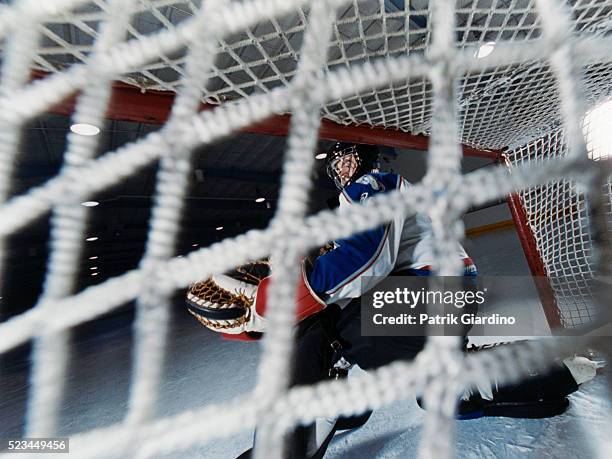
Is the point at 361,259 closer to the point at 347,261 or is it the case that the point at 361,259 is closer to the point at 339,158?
the point at 347,261

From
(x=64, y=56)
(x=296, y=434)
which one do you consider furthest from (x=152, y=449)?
(x=64, y=56)

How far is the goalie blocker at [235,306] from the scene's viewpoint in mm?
642

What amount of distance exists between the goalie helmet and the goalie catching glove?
1.08 feet

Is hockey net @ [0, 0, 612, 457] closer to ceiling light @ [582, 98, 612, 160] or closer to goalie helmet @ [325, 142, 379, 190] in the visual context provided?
goalie helmet @ [325, 142, 379, 190]

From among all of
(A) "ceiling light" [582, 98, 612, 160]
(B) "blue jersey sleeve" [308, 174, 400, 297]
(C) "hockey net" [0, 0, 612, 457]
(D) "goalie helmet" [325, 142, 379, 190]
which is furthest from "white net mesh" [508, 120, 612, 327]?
(C) "hockey net" [0, 0, 612, 457]

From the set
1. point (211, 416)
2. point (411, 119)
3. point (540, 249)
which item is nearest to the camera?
point (211, 416)

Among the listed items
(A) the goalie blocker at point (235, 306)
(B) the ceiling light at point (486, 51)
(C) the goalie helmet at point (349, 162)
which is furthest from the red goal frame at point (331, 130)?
(B) the ceiling light at point (486, 51)

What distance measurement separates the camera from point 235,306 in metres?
0.67

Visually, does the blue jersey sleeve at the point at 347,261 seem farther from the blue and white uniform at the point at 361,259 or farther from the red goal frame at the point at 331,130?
the red goal frame at the point at 331,130

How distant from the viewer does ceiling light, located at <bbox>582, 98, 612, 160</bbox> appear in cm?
98

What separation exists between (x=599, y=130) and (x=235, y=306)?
1.23m

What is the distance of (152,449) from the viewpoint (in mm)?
273

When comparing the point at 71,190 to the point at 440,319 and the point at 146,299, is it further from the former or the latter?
the point at 440,319

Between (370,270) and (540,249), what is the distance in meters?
1.06
